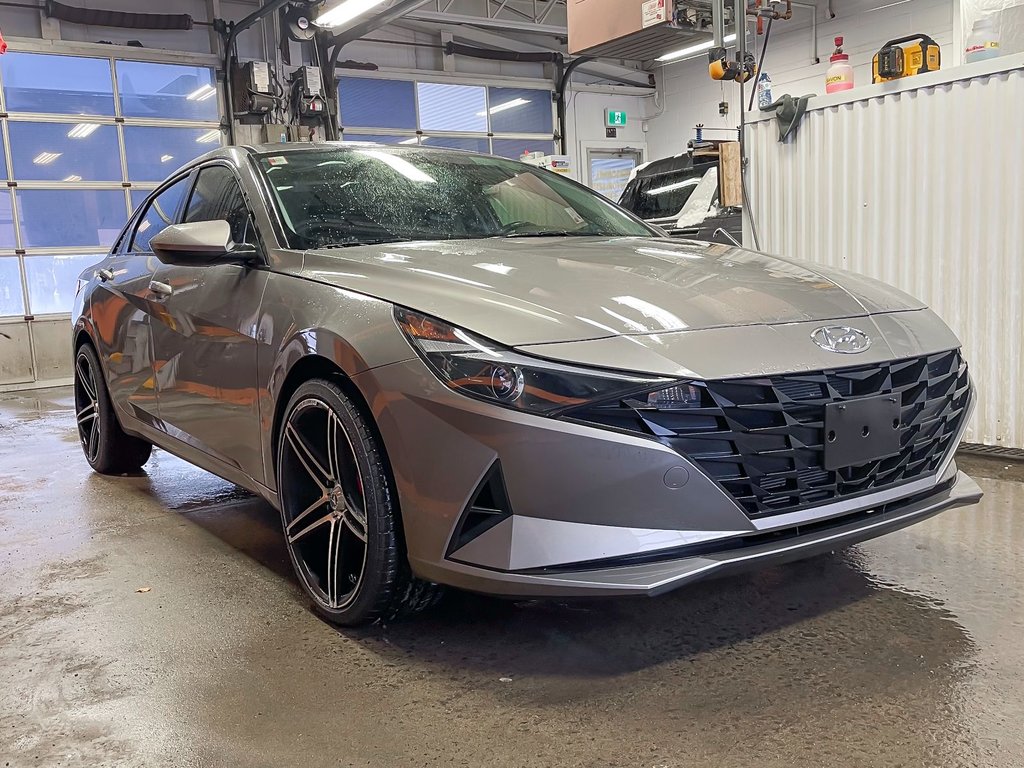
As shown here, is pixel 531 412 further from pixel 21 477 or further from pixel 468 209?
pixel 21 477

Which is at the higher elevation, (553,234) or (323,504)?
(553,234)

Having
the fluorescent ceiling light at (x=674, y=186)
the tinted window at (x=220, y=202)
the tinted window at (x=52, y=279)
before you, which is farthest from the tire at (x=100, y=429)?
the tinted window at (x=52, y=279)

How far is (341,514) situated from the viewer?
6.69 ft

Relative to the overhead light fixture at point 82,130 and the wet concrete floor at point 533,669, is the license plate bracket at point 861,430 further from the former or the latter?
the overhead light fixture at point 82,130

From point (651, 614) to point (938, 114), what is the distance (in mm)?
2677

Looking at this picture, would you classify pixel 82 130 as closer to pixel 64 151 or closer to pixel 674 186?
pixel 64 151

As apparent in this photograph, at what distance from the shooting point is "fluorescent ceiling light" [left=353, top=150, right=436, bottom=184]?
2643mm

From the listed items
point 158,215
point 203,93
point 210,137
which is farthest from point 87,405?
point 203,93

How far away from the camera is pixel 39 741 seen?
1661 mm

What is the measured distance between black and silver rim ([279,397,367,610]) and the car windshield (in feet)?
1.71

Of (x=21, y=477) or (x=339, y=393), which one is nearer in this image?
(x=339, y=393)

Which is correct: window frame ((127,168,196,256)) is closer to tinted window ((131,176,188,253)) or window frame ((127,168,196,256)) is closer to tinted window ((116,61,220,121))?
tinted window ((131,176,188,253))

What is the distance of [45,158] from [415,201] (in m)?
8.61

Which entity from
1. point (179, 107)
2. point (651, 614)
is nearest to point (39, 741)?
point (651, 614)
